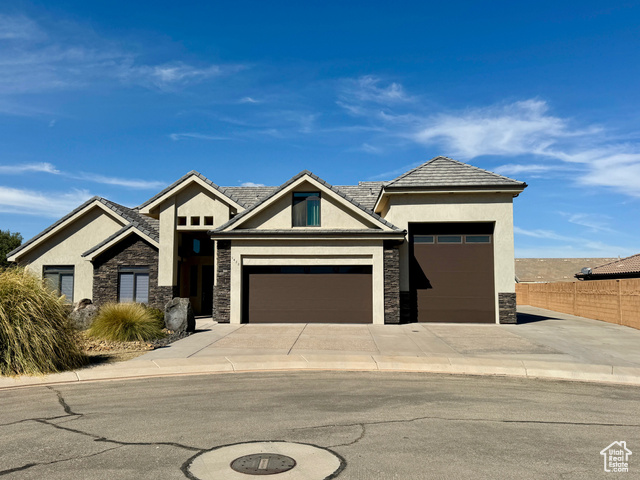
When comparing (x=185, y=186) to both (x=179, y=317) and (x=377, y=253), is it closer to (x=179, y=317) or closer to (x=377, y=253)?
(x=179, y=317)

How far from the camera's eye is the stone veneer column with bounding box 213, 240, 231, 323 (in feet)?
67.0

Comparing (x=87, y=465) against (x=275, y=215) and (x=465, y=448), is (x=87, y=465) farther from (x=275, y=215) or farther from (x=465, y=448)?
(x=275, y=215)

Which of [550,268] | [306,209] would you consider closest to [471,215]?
[306,209]

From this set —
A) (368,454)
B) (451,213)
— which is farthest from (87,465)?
(451,213)

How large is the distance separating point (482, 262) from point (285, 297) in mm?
8247

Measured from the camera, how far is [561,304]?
28.9 m

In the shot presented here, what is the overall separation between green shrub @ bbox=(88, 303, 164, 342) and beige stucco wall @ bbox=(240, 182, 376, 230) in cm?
662

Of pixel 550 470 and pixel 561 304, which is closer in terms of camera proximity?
pixel 550 470

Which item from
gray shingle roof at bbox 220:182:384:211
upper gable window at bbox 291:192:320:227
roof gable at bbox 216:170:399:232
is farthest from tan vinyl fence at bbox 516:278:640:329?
upper gable window at bbox 291:192:320:227

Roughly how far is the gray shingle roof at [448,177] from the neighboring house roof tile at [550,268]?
3397 cm

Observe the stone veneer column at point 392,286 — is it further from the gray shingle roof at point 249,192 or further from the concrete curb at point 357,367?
the gray shingle roof at point 249,192

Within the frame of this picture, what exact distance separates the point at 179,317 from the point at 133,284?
7.09 metres

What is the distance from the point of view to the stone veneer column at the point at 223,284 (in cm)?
2042

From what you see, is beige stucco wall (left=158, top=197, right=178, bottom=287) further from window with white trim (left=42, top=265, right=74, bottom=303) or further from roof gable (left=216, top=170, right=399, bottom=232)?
window with white trim (left=42, top=265, right=74, bottom=303)
